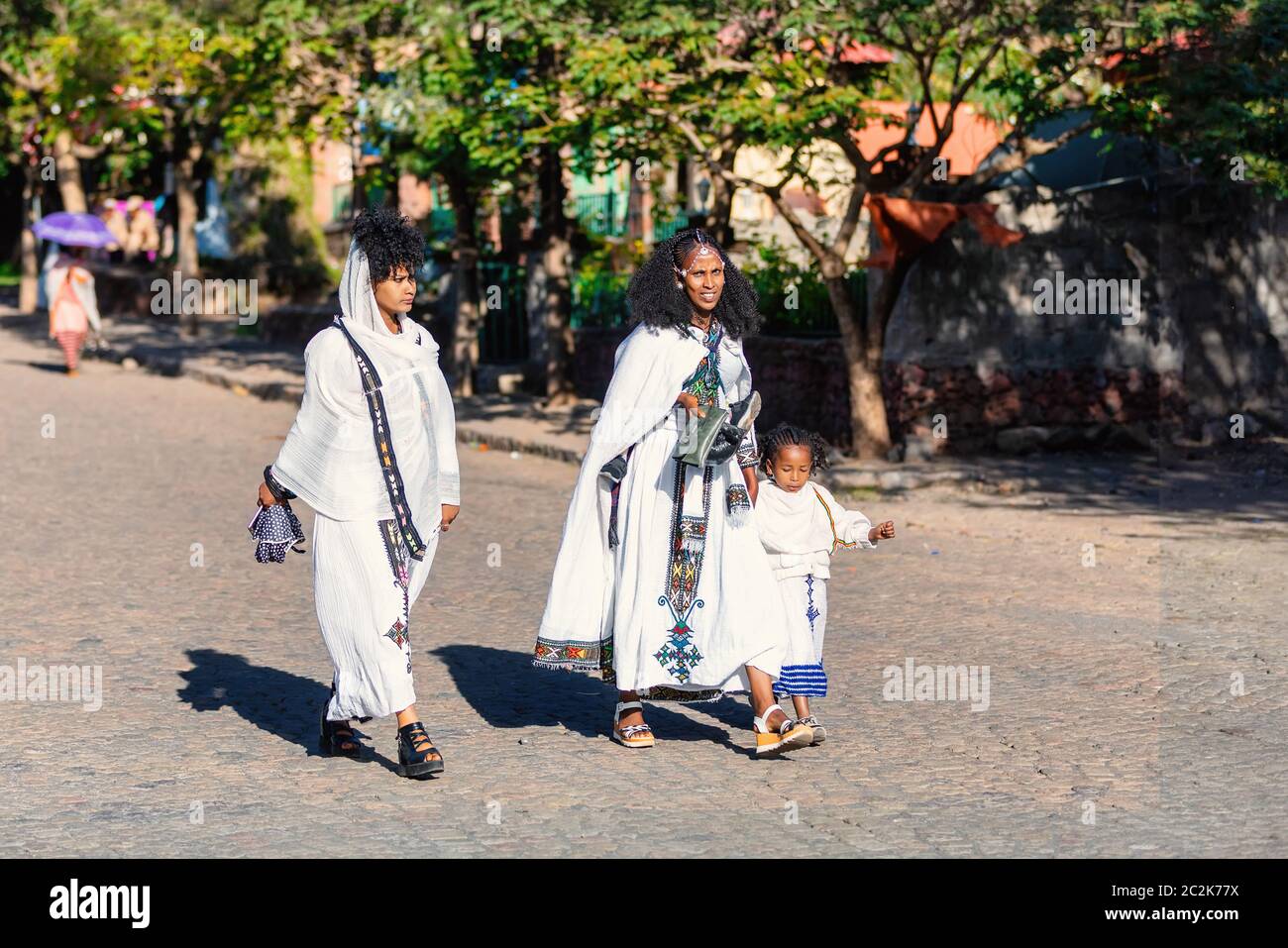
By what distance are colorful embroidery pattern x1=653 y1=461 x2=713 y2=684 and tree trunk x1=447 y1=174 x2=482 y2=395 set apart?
1452 cm

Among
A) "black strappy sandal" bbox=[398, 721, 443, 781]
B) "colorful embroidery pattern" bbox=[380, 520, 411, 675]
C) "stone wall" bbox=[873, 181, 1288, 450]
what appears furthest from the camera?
"stone wall" bbox=[873, 181, 1288, 450]

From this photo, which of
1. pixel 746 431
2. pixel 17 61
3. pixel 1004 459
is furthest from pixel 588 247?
pixel 746 431

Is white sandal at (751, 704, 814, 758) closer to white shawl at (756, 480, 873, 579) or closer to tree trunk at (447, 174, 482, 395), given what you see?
white shawl at (756, 480, 873, 579)

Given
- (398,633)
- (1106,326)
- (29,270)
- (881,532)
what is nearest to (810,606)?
(881,532)

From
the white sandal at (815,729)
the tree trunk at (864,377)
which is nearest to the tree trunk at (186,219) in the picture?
the tree trunk at (864,377)

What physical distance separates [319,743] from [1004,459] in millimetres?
9651

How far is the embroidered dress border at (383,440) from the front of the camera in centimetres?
629

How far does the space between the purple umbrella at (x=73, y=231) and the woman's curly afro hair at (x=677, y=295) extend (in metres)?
17.3

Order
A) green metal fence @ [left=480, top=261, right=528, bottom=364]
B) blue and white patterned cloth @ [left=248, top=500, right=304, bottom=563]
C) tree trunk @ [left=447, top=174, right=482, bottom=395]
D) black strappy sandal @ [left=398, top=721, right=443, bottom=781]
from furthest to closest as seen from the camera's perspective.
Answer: green metal fence @ [left=480, top=261, right=528, bottom=364] → tree trunk @ [left=447, top=174, right=482, bottom=395] → blue and white patterned cloth @ [left=248, top=500, right=304, bottom=563] → black strappy sandal @ [left=398, top=721, right=443, bottom=781]

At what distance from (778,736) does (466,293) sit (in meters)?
15.1

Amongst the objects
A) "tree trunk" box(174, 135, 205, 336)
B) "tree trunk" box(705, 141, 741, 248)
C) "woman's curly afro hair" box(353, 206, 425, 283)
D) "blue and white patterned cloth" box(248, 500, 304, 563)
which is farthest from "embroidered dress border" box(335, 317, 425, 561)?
"tree trunk" box(174, 135, 205, 336)

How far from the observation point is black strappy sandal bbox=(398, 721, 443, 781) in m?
6.21

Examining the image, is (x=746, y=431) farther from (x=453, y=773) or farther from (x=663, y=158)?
(x=663, y=158)

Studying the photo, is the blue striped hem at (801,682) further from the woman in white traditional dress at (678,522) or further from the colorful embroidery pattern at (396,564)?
the colorful embroidery pattern at (396,564)
